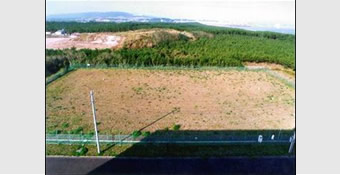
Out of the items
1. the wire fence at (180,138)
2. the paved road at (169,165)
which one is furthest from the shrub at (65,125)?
the paved road at (169,165)

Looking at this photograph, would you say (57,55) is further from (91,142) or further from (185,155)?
(185,155)

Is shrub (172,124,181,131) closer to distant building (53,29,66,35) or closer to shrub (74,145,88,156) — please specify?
shrub (74,145,88,156)

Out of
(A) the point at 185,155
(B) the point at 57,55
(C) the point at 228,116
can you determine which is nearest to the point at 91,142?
(A) the point at 185,155

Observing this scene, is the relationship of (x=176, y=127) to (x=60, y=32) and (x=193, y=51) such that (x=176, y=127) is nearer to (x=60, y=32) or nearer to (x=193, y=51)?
(x=60, y=32)

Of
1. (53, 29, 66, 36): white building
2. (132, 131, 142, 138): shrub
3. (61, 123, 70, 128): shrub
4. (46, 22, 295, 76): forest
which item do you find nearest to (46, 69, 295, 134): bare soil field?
(61, 123, 70, 128): shrub

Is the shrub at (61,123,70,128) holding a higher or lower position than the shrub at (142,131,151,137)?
higher

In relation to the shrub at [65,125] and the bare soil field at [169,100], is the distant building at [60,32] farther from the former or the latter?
the shrub at [65,125]
